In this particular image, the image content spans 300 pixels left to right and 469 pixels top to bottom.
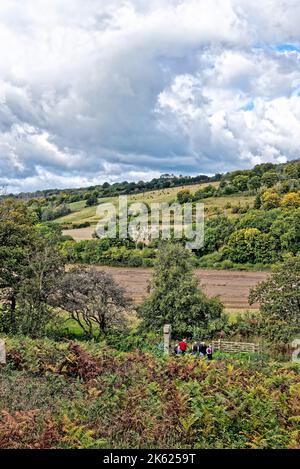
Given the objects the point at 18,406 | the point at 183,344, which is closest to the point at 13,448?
the point at 18,406

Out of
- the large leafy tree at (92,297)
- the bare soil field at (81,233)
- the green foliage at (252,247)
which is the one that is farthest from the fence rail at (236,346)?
the bare soil field at (81,233)

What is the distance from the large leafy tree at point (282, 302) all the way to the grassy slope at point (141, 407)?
11446 mm

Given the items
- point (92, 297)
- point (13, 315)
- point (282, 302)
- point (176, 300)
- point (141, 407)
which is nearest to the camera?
point (141, 407)

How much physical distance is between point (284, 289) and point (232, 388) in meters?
14.8

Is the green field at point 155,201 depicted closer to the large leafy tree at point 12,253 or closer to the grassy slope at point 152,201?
the grassy slope at point 152,201

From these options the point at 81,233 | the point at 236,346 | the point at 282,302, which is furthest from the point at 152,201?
the point at 282,302

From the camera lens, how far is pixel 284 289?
2298cm

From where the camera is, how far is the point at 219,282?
50.9 m

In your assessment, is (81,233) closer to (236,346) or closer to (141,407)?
(236,346)

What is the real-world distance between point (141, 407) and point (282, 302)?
15.9 meters

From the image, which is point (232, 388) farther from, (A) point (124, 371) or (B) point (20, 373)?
(B) point (20, 373)

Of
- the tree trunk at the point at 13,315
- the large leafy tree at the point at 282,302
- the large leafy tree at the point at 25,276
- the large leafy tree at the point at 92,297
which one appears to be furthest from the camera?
the large leafy tree at the point at 92,297

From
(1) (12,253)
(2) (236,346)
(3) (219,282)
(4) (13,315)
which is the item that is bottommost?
(2) (236,346)

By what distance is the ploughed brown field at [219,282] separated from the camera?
42.9 m
